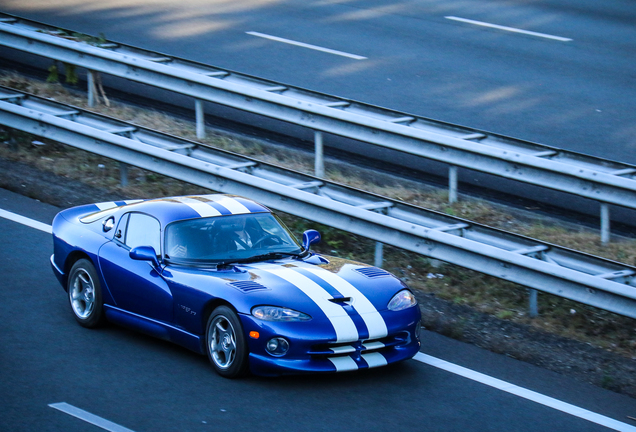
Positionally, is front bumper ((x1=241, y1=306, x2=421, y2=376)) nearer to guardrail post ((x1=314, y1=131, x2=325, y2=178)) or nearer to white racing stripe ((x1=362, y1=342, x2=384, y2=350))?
white racing stripe ((x1=362, y1=342, x2=384, y2=350))

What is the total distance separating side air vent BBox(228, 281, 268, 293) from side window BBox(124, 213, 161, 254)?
97 centimetres

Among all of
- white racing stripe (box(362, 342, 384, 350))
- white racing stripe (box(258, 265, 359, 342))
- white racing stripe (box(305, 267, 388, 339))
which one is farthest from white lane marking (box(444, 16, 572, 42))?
white racing stripe (box(362, 342, 384, 350))

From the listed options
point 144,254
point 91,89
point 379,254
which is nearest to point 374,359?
point 144,254

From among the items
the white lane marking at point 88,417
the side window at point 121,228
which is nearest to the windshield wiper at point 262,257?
the side window at point 121,228

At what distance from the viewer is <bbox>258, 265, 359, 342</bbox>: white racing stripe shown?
257 inches

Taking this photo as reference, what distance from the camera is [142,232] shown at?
25.1 feet

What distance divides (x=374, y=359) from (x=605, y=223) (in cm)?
343

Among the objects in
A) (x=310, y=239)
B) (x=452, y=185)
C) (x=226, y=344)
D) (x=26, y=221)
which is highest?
(x=310, y=239)

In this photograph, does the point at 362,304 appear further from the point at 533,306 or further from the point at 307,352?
the point at 533,306

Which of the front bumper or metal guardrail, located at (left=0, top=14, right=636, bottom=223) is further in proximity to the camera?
metal guardrail, located at (left=0, top=14, right=636, bottom=223)

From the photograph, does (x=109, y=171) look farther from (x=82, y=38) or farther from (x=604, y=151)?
(x=604, y=151)

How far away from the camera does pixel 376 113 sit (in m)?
10.7

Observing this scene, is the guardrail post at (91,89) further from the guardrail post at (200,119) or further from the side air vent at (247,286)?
the side air vent at (247,286)

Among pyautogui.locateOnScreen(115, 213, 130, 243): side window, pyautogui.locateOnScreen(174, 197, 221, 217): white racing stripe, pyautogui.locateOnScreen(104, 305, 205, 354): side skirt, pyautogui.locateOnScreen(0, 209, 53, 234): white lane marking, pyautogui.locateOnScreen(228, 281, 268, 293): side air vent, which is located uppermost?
pyautogui.locateOnScreen(174, 197, 221, 217): white racing stripe
